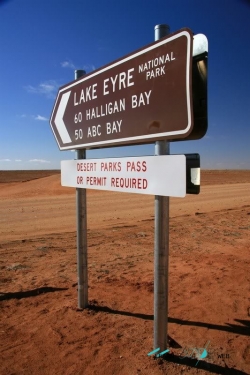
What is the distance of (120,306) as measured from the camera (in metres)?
3.92

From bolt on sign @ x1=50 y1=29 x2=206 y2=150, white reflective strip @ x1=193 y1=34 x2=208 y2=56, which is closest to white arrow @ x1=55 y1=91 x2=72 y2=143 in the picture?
bolt on sign @ x1=50 y1=29 x2=206 y2=150

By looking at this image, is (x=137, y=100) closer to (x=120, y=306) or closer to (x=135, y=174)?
(x=135, y=174)

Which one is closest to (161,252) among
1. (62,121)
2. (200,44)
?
(200,44)

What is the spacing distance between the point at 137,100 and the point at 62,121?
1.50 meters

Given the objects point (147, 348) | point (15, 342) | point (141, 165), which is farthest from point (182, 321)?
point (141, 165)

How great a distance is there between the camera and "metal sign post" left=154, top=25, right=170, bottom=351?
245cm

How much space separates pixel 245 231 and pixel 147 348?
648cm

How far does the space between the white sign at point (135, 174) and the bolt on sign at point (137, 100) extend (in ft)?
0.58

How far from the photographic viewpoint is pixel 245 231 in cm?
863

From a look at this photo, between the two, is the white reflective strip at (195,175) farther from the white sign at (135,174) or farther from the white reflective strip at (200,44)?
the white reflective strip at (200,44)

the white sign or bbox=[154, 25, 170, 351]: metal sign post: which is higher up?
the white sign

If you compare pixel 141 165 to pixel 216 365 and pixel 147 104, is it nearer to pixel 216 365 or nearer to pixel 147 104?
pixel 147 104

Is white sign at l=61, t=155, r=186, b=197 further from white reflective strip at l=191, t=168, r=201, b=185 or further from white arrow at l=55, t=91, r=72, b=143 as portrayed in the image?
white arrow at l=55, t=91, r=72, b=143

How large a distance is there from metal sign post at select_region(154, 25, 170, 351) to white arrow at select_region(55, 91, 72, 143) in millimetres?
1607
